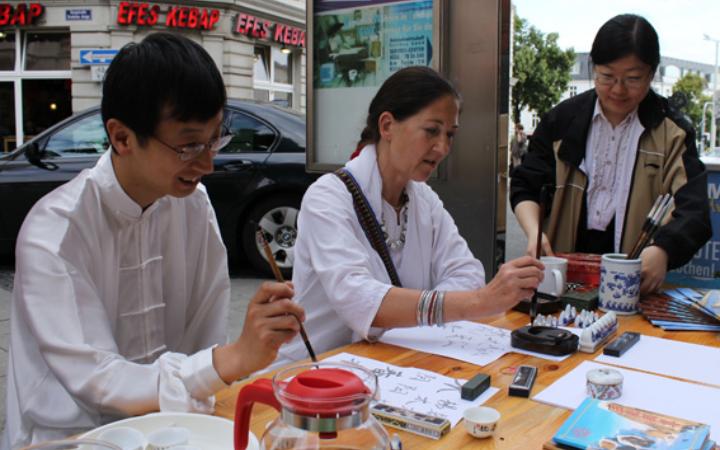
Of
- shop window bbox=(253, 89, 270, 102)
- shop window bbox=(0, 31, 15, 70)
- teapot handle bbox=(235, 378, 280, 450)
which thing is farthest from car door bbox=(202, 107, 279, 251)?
shop window bbox=(0, 31, 15, 70)

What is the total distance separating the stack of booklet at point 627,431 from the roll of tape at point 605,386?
15 centimetres

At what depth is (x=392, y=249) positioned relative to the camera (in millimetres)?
2189

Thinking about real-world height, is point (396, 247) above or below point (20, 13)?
below

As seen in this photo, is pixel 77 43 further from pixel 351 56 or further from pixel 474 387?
pixel 474 387

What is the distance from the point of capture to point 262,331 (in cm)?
129

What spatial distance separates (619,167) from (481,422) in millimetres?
1678

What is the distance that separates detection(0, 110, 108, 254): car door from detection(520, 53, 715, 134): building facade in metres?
3.99

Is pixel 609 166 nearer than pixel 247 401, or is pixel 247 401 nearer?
pixel 247 401

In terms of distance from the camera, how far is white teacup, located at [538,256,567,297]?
2191mm

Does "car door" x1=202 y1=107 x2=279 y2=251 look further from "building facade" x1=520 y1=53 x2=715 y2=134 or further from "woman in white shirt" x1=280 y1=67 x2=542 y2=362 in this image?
"woman in white shirt" x1=280 y1=67 x2=542 y2=362

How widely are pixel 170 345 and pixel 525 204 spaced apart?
1495mm

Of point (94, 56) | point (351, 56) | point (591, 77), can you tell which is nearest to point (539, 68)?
point (94, 56)

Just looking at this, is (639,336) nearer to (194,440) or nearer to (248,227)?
(194,440)

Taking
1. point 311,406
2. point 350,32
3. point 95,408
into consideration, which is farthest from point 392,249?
point 350,32
